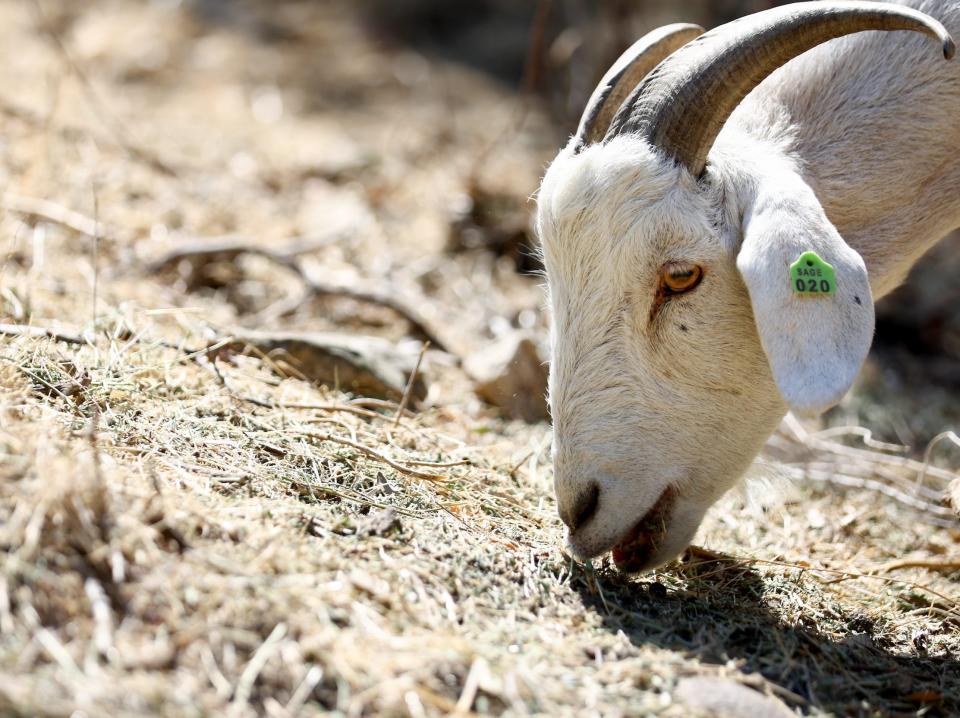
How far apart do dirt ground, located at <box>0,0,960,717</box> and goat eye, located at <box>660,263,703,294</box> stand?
100cm

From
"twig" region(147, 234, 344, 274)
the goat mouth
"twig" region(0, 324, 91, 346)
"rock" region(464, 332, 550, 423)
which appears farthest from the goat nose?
"twig" region(147, 234, 344, 274)

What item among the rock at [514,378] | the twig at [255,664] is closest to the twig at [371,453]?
the twig at [255,664]

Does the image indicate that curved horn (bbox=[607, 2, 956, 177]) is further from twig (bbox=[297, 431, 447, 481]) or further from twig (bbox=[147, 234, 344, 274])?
twig (bbox=[147, 234, 344, 274])

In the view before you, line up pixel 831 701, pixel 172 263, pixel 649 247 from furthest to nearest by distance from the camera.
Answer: pixel 172 263 → pixel 649 247 → pixel 831 701

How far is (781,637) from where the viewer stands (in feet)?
10.6

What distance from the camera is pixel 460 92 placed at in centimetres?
1099

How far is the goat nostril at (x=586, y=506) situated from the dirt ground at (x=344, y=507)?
0.18 m

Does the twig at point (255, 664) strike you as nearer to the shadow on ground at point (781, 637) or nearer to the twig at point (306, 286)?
the shadow on ground at point (781, 637)

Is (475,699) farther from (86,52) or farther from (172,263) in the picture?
(86,52)

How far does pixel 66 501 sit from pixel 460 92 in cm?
894

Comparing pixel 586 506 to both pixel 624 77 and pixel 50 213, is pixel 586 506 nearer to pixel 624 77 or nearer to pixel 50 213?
pixel 624 77

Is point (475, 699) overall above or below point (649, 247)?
below

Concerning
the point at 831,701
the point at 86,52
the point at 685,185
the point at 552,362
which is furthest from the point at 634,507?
the point at 86,52

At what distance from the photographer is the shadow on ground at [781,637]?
3012 mm
